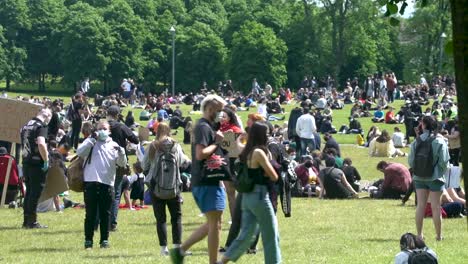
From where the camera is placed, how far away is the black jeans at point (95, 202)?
546 inches

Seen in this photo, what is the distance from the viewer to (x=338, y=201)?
2242 cm

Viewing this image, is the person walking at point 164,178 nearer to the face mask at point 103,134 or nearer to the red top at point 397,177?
the face mask at point 103,134

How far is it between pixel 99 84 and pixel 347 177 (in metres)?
79.1

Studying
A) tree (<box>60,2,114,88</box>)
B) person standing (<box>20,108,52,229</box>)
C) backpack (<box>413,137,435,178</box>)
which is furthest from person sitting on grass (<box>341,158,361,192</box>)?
tree (<box>60,2,114,88</box>)

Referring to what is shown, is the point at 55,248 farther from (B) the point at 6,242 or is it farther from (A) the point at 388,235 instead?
(A) the point at 388,235

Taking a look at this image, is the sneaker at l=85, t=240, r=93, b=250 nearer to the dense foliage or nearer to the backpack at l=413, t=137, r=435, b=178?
the backpack at l=413, t=137, r=435, b=178

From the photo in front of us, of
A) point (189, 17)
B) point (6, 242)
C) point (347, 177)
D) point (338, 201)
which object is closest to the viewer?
point (6, 242)

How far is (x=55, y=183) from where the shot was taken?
1867cm

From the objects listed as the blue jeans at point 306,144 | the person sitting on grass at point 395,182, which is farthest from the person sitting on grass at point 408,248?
the blue jeans at point 306,144

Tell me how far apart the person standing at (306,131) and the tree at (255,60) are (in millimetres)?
57898

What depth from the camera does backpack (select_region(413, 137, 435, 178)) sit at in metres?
14.2

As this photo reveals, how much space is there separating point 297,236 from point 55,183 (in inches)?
184

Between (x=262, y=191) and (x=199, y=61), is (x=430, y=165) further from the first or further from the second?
(x=199, y=61)

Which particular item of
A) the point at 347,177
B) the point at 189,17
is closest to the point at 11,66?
the point at 189,17
